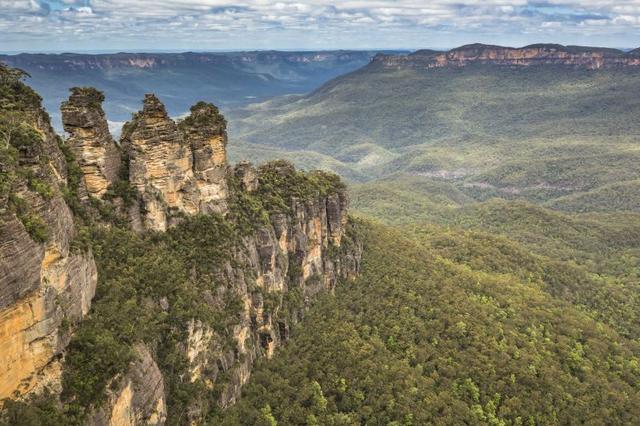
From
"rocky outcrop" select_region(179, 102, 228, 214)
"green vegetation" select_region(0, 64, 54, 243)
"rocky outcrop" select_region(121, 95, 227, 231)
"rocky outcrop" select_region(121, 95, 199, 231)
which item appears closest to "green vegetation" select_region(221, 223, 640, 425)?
"rocky outcrop" select_region(179, 102, 228, 214)

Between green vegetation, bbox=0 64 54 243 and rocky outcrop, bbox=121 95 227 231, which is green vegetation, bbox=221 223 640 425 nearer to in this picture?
rocky outcrop, bbox=121 95 227 231

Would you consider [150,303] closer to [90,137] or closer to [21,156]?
[90,137]

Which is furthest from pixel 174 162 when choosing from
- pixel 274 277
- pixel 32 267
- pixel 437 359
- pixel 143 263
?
pixel 437 359

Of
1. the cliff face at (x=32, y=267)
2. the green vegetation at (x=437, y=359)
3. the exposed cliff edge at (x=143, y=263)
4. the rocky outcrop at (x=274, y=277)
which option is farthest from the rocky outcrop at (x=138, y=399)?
the green vegetation at (x=437, y=359)

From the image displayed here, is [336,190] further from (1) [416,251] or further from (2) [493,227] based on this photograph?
(2) [493,227]

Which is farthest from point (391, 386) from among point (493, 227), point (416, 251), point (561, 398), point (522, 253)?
point (493, 227)

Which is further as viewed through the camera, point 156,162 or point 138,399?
point 156,162
